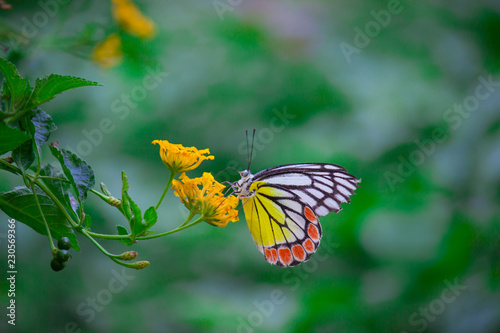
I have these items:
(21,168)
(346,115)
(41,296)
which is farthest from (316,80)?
(21,168)

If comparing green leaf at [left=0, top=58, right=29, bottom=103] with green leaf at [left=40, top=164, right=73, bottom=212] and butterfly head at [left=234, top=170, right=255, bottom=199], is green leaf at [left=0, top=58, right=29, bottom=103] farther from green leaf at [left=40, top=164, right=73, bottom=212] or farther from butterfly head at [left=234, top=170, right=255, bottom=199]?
butterfly head at [left=234, top=170, right=255, bottom=199]

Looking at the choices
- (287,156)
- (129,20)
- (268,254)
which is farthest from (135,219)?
(287,156)

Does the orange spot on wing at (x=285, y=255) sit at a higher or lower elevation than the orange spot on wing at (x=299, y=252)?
lower

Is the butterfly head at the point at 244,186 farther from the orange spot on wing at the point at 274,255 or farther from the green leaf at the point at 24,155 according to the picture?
the green leaf at the point at 24,155

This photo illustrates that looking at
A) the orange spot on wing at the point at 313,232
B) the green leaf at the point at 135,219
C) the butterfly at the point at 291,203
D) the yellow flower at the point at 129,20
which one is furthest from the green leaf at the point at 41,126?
the yellow flower at the point at 129,20

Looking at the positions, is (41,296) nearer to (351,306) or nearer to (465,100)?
(351,306)

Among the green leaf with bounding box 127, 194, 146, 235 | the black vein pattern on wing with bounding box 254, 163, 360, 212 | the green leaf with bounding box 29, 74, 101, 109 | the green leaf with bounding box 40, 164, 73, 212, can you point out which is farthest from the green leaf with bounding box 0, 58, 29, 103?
the black vein pattern on wing with bounding box 254, 163, 360, 212

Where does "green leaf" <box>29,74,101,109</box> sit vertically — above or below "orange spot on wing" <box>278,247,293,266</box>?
above

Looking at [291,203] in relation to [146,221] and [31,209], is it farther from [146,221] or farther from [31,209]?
[31,209]
